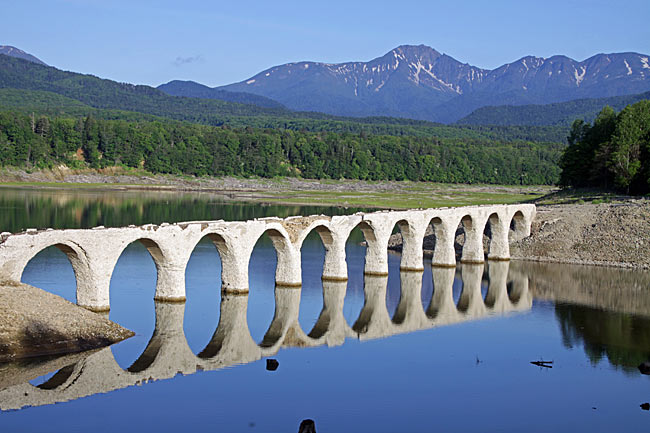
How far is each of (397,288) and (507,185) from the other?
5071 inches

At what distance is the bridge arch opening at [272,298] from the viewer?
35438mm

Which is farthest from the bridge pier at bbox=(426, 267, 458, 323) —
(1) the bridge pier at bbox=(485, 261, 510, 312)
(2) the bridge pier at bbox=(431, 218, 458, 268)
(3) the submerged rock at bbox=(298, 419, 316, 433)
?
(3) the submerged rock at bbox=(298, 419, 316, 433)

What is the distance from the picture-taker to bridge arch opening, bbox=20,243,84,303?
107 feet

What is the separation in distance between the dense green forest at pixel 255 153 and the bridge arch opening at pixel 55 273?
86513 millimetres

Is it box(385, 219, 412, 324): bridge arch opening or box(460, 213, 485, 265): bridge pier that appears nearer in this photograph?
box(385, 219, 412, 324): bridge arch opening

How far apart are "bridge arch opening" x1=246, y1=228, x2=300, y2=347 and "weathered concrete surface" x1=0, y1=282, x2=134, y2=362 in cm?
707

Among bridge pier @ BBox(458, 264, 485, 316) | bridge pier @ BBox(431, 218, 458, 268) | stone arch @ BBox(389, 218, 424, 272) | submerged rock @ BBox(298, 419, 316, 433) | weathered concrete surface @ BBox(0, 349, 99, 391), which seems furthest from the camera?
bridge pier @ BBox(431, 218, 458, 268)

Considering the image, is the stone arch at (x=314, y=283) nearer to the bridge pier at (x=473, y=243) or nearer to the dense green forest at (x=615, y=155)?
the bridge pier at (x=473, y=243)

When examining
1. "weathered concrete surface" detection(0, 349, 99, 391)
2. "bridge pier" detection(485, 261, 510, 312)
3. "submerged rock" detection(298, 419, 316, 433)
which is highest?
"weathered concrete surface" detection(0, 349, 99, 391)

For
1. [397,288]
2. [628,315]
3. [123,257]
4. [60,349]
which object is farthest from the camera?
[123,257]

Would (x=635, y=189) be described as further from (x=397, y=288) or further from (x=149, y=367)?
(x=149, y=367)

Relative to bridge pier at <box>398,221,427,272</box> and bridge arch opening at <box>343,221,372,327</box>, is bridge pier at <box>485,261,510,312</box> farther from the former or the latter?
bridge arch opening at <box>343,221,372,327</box>

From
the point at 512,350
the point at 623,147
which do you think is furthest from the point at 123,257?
the point at 623,147

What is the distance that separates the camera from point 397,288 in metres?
47.9
